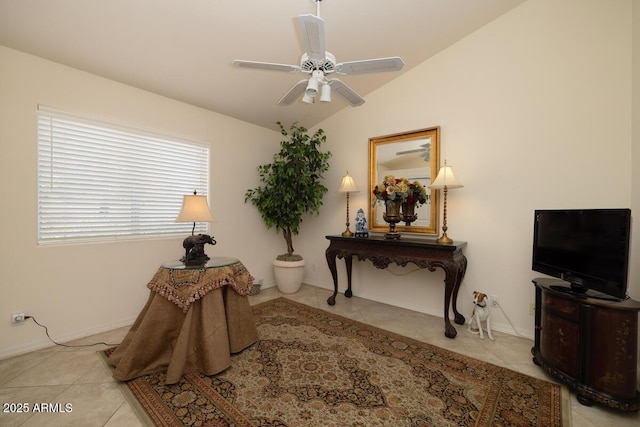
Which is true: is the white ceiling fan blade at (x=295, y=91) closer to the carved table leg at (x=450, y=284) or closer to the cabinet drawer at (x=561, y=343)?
the carved table leg at (x=450, y=284)

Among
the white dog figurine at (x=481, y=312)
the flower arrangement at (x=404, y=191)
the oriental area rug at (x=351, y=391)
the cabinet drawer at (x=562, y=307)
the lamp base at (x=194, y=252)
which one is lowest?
the oriental area rug at (x=351, y=391)

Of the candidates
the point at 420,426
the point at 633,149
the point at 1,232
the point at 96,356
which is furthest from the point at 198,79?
the point at 633,149

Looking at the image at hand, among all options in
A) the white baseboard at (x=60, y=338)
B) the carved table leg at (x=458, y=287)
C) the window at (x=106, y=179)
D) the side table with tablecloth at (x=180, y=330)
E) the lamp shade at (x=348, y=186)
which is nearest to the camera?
the side table with tablecloth at (x=180, y=330)

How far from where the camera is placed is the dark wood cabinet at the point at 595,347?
59.6 inches

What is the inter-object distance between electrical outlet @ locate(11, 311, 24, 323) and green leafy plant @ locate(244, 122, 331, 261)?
2.42 metres

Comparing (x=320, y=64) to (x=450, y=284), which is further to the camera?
(x=450, y=284)

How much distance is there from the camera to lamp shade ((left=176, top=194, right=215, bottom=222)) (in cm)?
231

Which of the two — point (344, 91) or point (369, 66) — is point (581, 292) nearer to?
point (369, 66)

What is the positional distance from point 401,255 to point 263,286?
89.5 inches

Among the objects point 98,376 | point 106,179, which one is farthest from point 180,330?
point 106,179

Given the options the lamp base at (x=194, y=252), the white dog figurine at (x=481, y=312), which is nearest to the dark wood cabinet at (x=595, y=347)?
the white dog figurine at (x=481, y=312)

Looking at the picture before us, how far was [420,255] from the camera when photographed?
267 cm

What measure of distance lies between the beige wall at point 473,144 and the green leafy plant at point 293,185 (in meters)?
0.69

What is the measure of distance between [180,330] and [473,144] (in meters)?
3.24
